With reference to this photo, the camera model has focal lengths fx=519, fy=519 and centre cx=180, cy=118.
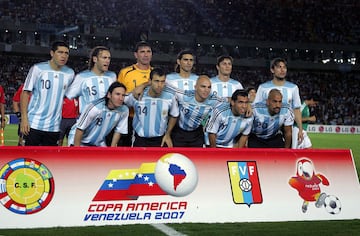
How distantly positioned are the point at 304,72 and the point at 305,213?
45.4m

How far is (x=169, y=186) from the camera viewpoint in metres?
5.50

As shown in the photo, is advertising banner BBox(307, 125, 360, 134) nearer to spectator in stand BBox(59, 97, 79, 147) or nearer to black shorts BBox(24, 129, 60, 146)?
spectator in stand BBox(59, 97, 79, 147)

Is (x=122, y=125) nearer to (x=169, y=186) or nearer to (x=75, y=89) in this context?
(x=75, y=89)

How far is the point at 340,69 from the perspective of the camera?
4884 cm

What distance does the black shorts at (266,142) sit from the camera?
25.0ft

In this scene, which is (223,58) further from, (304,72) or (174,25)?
(304,72)

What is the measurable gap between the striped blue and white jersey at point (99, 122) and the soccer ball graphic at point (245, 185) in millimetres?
1641

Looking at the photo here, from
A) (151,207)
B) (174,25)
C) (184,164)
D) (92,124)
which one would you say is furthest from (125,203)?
(174,25)

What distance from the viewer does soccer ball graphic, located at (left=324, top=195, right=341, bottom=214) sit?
5.99 meters

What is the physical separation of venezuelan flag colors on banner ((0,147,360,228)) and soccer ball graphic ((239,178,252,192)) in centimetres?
1

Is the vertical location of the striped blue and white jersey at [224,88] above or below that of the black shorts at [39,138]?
above

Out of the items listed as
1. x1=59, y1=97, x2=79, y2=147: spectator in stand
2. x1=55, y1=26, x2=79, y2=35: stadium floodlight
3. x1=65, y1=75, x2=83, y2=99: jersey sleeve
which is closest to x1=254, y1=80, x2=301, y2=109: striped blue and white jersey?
x1=65, y1=75, x2=83, y2=99: jersey sleeve

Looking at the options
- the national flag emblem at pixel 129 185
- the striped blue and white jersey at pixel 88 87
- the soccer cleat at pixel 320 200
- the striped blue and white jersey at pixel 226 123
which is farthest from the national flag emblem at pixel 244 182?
the striped blue and white jersey at pixel 88 87

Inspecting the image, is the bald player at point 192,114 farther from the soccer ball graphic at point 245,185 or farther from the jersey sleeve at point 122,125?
the soccer ball graphic at point 245,185
